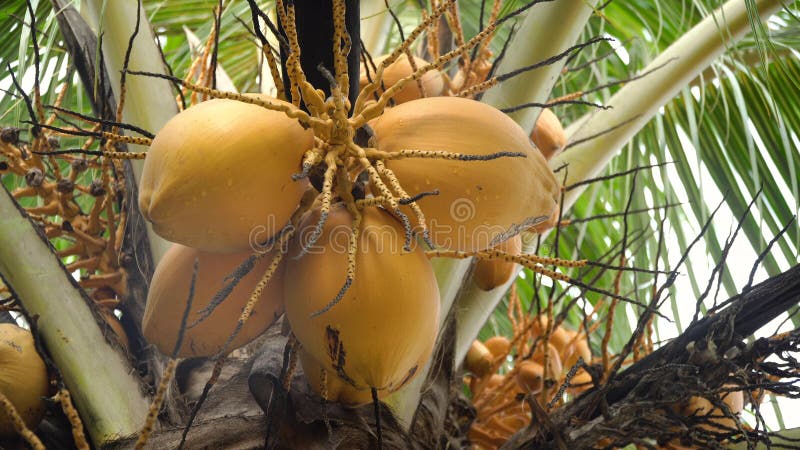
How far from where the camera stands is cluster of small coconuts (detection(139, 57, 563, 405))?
82 cm

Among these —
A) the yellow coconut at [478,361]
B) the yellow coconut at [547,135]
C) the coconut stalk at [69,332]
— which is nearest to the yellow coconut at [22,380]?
the coconut stalk at [69,332]

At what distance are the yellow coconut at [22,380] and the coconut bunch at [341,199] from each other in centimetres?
32

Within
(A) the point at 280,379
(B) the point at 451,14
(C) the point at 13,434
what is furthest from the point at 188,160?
(B) the point at 451,14

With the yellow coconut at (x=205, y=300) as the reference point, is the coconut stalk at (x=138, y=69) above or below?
above

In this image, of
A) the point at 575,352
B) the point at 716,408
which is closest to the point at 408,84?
the point at 716,408

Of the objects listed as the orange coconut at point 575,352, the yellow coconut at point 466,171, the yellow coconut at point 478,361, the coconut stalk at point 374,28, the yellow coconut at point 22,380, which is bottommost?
the yellow coconut at point 22,380

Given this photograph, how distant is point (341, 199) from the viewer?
945 mm

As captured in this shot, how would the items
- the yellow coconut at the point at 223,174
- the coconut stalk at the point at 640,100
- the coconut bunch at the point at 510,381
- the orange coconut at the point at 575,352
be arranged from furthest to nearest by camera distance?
the orange coconut at the point at 575,352 < the coconut bunch at the point at 510,381 < the coconut stalk at the point at 640,100 < the yellow coconut at the point at 223,174

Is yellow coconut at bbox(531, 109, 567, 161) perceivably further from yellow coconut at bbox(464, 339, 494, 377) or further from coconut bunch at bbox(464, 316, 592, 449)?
yellow coconut at bbox(464, 339, 494, 377)

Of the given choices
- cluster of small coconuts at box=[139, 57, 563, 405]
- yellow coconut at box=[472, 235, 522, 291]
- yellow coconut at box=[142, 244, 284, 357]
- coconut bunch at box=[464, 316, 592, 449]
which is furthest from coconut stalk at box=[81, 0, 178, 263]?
coconut bunch at box=[464, 316, 592, 449]

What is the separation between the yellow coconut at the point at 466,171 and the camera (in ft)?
2.82

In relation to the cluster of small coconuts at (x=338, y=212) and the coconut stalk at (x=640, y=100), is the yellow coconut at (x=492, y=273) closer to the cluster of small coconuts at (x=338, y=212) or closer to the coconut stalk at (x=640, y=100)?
the coconut stalk at (x=640, y=100)

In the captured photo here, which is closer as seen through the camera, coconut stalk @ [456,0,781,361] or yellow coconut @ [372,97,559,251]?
yellow coconut @ [372,97,559,251]

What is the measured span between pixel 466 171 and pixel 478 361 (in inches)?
43.8
